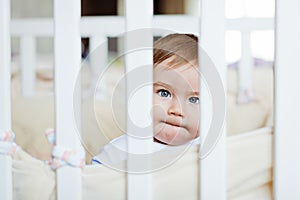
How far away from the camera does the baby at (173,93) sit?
88 centimetres

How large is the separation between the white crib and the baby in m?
0.03

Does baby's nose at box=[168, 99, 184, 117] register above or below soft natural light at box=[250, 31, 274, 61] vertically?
below

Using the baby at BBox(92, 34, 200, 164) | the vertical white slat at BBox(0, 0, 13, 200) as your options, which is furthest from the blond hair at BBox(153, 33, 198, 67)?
the vertical white slat at BBox(0, 0, 13, 200)

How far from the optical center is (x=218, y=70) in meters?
0.85

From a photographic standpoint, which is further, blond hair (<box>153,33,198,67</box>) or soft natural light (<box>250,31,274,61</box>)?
soft natural light (<box>250,31,274,61</box>)

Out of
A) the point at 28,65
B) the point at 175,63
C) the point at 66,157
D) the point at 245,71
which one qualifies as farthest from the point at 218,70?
the point at 28,65

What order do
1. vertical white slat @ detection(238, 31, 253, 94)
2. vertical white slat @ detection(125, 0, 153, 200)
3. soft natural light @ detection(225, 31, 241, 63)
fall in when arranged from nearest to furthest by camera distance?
vertical white slat @ detection(125, 0, 153, 200)
vertical white slat @ detection(238, 31, 253, 94)
soft natural light @ detection(225, 31, 241, 63)

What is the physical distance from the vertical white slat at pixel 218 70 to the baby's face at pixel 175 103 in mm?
38

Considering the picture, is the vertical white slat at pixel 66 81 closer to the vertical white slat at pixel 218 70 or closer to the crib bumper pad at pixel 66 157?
the crib bumper pad at pixel 66 157

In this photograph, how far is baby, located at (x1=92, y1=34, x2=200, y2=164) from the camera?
2.87ft
